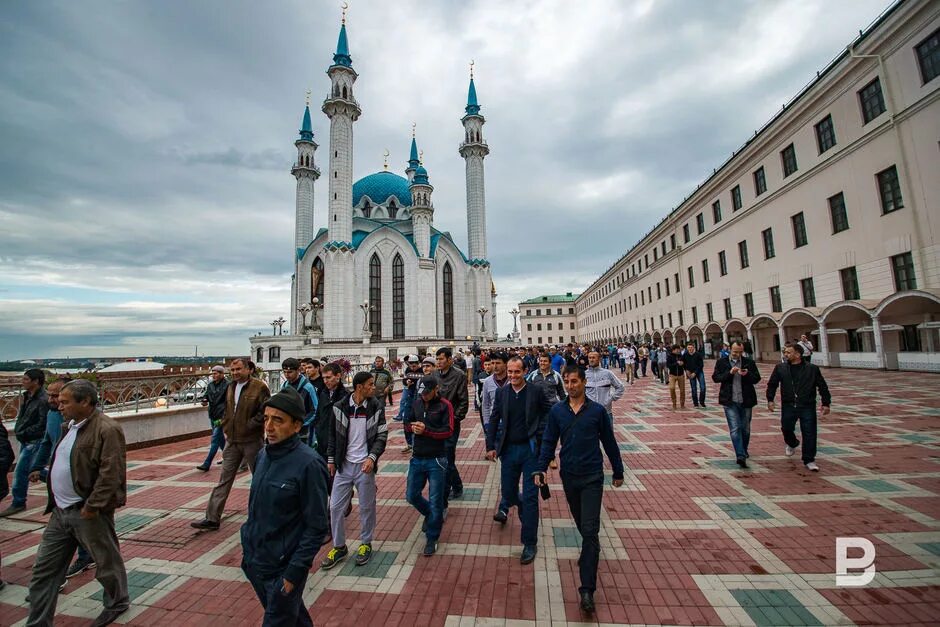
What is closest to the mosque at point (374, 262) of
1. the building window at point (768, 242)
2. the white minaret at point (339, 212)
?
the white minaret at point (339, 212)

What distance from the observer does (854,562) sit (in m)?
3.41

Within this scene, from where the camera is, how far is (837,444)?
22.4ft

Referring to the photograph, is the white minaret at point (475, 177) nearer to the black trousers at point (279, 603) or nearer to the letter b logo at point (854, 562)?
the letter b logo at point (854, 562)

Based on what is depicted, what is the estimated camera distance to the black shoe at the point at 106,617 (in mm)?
2996

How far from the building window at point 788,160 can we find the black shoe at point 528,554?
26.9 metres

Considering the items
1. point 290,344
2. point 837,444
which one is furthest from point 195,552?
point 290,344

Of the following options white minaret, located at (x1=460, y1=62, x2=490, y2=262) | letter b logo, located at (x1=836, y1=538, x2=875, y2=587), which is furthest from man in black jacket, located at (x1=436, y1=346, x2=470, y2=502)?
white minaret, located at (x1=460, y1=62, x2=490, y2=262)

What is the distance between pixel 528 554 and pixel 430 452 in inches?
52.5

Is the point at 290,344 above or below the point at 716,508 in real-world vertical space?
above

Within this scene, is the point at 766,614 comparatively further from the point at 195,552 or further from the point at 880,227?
the point at 880,227

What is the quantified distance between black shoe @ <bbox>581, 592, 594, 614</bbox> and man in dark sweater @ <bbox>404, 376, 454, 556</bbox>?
150 centimetres

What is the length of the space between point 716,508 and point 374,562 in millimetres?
3969

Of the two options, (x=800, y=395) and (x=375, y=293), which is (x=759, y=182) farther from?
(x=375, y=293)

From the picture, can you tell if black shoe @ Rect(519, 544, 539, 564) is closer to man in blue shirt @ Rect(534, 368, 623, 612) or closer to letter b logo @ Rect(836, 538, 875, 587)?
man in blue shirt @ Rect(534, 368, 623, 612)
